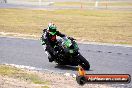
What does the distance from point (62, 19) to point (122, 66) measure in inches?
1000

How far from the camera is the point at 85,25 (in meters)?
35.9

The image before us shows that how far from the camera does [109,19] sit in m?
41.5

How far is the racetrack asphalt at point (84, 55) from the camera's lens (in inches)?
628

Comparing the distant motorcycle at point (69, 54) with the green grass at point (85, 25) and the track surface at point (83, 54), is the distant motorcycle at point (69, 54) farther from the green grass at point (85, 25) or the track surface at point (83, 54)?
the green grass at point (85, 25)

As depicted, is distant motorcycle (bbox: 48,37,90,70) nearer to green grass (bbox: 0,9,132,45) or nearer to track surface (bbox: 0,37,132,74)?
track surface (bbox: 0,37,132,74)

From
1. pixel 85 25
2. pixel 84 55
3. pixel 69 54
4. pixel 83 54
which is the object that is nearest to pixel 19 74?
pixel 69 54

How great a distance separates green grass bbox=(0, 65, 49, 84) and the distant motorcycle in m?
1.84

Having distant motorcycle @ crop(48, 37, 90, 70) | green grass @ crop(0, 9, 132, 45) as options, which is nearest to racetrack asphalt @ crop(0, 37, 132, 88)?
distant motorcycle @ crop(48, 37, 90, 70)

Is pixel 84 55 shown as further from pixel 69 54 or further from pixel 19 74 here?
pixel 19 74

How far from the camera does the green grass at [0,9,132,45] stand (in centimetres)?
2845

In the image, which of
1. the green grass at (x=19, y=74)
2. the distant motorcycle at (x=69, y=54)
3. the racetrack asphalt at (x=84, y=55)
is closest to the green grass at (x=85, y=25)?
the racetrack asphalt at (x=84, y=55)

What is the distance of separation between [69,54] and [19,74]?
2.43 metres

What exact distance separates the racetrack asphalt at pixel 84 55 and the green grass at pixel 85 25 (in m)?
4.46

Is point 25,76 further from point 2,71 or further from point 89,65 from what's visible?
point 89,65
